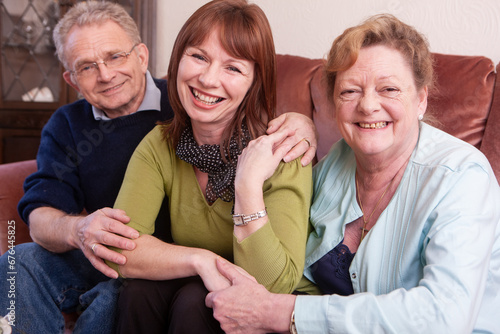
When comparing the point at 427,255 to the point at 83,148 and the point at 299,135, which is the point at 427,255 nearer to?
the point at 299,135

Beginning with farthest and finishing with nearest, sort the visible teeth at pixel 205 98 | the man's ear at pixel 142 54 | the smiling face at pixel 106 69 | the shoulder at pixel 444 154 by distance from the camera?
1. the man's ear at pixel 142 54
2. the smiling face at pixel 106 69
3. the visible teeth at pixel 205 98
4. the shoulder at pixel 444 154

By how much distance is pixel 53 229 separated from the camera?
1471 mm

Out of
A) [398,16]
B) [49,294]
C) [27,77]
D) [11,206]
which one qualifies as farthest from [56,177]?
[27,77]

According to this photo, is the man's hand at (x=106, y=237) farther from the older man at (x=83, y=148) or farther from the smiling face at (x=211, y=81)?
the smiling face at (x=211, y=81)

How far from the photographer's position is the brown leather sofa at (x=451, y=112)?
154 cm

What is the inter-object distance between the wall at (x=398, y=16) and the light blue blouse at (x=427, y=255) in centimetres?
87

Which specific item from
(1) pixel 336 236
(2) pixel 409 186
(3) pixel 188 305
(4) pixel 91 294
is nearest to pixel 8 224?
(4) pixel 91 294

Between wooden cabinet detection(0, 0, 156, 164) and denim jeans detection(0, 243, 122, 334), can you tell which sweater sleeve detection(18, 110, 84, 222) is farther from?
wooden cabinet detection(0, 0, 156, 164)

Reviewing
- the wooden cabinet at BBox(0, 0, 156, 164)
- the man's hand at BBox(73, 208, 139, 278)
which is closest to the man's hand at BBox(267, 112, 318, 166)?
the man's hand at BBox(73, 208, 139, 278)

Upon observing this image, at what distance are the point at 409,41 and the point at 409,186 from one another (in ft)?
1.22

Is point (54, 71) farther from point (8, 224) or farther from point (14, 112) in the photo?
point (8, 224)

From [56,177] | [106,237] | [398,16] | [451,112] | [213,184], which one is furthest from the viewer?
[398,16]

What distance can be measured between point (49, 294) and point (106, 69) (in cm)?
83

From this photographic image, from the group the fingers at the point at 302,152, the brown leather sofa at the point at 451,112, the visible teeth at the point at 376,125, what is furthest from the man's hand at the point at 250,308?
the brown leather sofa at the point at 451,112
